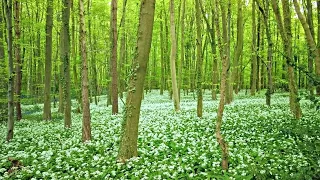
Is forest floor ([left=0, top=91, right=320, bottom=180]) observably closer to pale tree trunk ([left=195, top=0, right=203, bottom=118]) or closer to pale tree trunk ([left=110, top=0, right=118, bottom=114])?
pale tree trunk ([left=195, top=0, right=203, bottom=118])

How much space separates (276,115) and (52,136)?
982 centimetres

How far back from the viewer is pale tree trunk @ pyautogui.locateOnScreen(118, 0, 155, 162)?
6664mm

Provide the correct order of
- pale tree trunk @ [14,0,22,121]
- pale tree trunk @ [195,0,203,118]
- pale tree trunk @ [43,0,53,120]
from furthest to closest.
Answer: pale tree trunk @ [14,0,22,121]
pale tree trunk @ [43,0,53,120]
pale tree trunk @ [195,0,203,118]

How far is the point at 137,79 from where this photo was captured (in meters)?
6.77

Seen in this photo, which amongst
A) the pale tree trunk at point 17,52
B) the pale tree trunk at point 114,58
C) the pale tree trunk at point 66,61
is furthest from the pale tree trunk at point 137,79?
the pale tree trunk at point 17,52

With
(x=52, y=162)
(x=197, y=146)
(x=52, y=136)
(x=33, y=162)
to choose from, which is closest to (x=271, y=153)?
(x=197, y=146)

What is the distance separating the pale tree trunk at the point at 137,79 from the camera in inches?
262

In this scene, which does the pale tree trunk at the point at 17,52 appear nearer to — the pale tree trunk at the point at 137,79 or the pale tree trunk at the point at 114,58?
the pale tree trunk at the point at 114,58

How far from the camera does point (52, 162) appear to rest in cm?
729

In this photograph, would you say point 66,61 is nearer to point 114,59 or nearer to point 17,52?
point 114,59

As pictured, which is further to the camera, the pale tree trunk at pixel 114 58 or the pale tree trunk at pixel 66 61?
the pale tree trunk at pixel 114 58

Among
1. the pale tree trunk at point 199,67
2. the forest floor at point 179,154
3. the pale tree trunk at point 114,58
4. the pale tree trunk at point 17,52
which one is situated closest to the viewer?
the forest floor at point 179,154

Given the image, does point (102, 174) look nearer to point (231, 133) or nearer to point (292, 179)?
point (292, 179)

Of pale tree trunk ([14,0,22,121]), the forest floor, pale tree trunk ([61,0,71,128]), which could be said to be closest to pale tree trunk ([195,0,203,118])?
the forest floor
